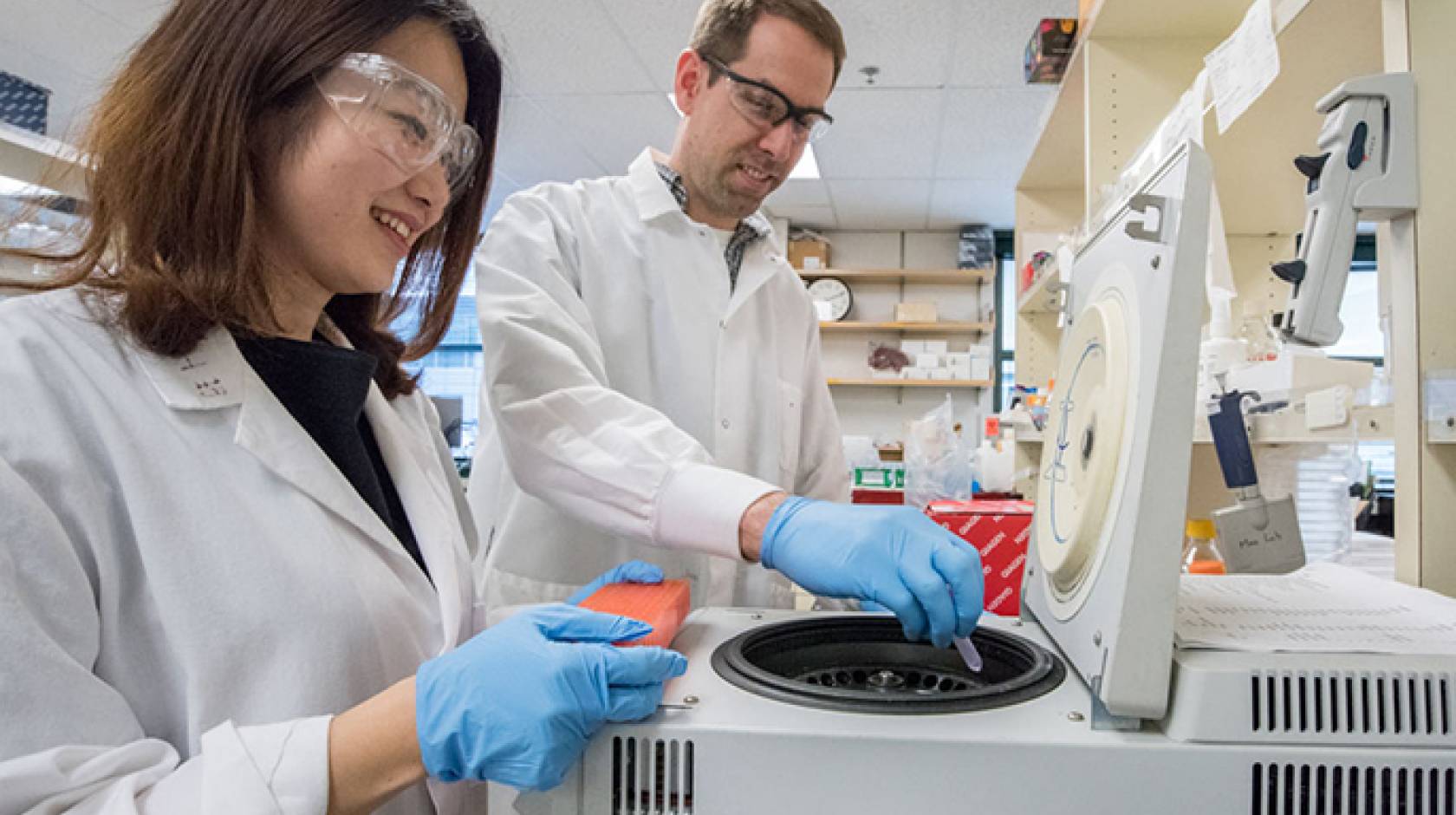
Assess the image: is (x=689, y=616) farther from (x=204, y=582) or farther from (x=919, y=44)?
(x=919, y=44)

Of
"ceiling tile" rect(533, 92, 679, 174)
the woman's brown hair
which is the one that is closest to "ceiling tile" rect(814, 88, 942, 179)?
"ceiling tile" rect(533, 92, 679, 174)

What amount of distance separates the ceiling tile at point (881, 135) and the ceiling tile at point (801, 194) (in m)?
0.19

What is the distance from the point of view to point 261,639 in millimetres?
721

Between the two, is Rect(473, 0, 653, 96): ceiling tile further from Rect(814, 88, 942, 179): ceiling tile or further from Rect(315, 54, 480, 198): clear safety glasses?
Rect(315, 54, 480, 198): clear safety glasses

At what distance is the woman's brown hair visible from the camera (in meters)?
0.77

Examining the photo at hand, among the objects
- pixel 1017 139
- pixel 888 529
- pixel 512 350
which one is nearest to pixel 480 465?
pixel 512 350

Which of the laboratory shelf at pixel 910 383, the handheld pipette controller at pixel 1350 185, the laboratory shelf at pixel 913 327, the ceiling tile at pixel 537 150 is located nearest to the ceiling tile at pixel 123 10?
the ceiling tile at pixel 537 150

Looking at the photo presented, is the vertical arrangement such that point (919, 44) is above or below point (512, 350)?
above

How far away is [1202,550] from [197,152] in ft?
4.45

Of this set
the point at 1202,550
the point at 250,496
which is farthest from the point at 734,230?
the point at 250,496

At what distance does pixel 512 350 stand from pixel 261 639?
0.56 metres

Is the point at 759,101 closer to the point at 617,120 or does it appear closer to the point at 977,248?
the point at 617,120

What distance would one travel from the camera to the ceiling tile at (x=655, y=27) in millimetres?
3160

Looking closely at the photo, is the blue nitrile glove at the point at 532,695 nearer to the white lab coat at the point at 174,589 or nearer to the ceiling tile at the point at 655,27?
the white lab coat at the point at 174,589
